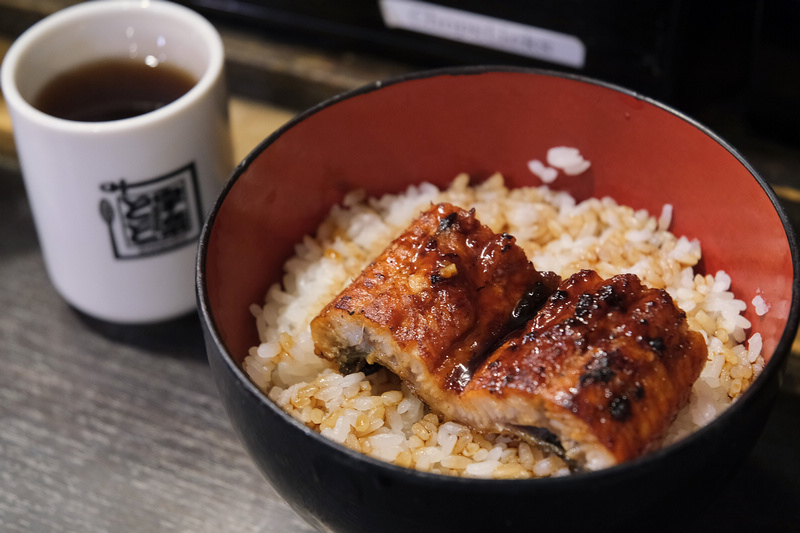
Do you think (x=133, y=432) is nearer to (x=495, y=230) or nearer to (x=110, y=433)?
(x=110, y=433)

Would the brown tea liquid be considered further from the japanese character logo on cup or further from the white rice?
the white rice

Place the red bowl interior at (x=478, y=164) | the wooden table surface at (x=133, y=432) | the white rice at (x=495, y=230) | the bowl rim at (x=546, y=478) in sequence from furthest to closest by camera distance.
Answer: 1. the wooden table surface at (x=133, y=432)
2. the red bowl interior at (x=478, y=164)
3. the white rice at (x=495, y=230)
4. the bowl rim at (x=546, y=478)

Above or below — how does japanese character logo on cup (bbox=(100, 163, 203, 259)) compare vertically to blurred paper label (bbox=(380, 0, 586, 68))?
below

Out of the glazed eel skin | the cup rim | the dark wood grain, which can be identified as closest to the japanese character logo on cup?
the cup rim

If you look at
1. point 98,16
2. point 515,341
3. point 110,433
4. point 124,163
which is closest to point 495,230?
point 515,341

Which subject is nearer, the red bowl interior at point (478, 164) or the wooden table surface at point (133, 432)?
the red bowl interior at point (478, 164)

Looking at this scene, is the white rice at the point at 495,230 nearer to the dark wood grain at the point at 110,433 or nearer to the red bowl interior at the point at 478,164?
the red bowl interior at the point at 478,164

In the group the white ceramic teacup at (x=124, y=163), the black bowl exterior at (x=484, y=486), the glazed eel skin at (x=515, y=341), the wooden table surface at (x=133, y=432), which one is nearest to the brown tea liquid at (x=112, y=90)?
the white ceramic teacup at (x=124, y=163)

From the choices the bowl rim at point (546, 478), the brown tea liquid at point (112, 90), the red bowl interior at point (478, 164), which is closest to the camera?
the bowl rim at point (546, 478)
